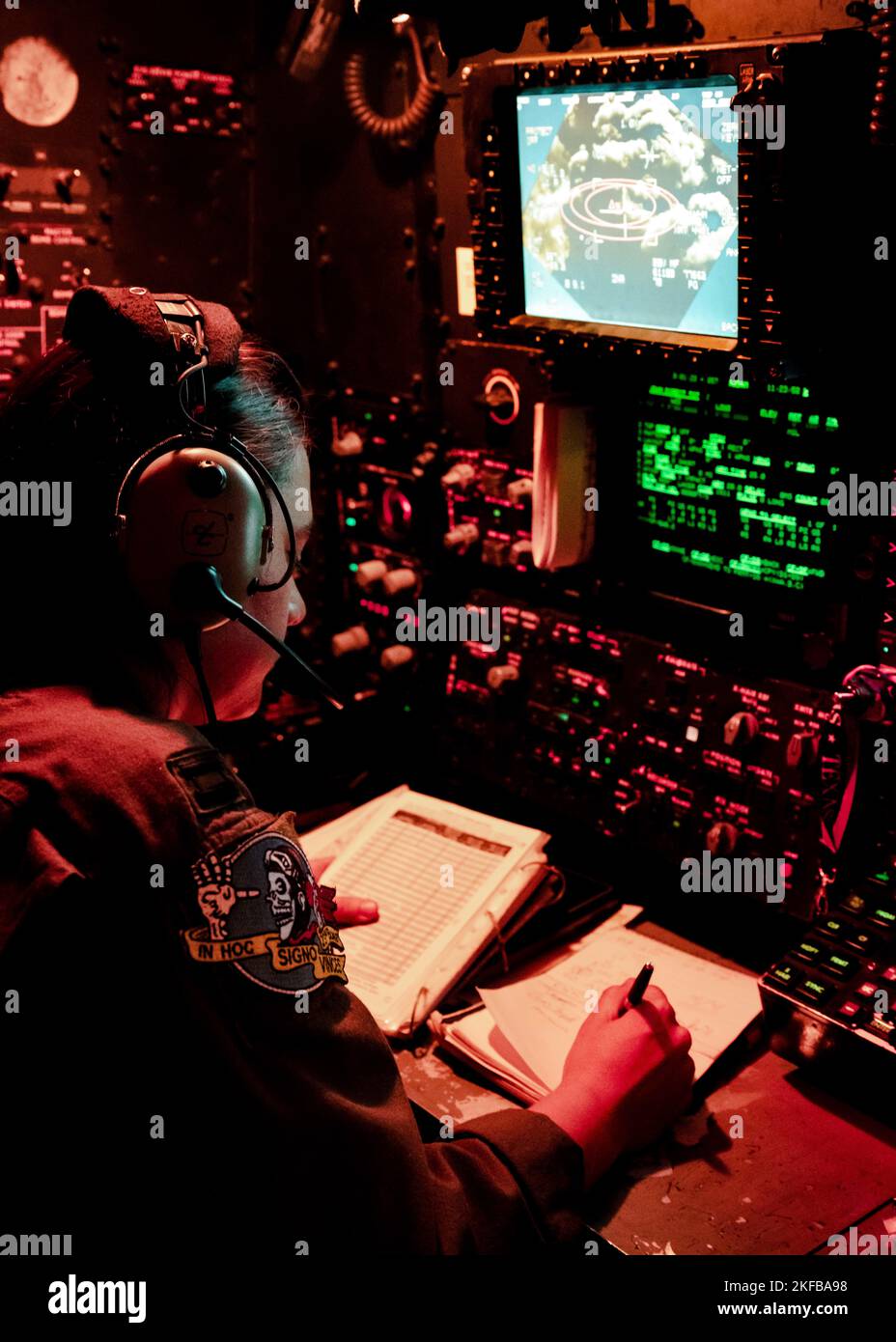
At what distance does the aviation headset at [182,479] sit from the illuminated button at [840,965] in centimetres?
68

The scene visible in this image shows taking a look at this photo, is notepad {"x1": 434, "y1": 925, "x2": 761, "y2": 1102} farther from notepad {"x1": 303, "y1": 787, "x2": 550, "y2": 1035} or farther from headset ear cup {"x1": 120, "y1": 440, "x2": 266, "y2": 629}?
headset ear cup {"x1": 120, "y1": 440, "x2": 266, "y2": 629}

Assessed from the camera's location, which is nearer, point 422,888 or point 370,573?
point 422,888

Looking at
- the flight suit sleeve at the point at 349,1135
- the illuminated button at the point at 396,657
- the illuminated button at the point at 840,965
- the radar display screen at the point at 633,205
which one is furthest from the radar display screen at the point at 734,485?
the flight suit sleeve at the point at 349,1135

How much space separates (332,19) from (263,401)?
1087 mm

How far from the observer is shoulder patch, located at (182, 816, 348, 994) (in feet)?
3.19

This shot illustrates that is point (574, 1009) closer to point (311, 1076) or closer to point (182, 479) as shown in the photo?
point (311, 1076)

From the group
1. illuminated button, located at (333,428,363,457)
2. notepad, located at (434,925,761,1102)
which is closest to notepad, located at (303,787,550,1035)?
notepad, located at (434,925,761,1102)

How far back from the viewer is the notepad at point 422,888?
5.00ft

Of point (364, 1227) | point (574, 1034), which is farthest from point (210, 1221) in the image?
point (574, 1034)

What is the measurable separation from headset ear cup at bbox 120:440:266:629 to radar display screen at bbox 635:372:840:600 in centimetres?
63

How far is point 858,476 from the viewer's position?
4.54 ft

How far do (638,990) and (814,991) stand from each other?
0.57 ft

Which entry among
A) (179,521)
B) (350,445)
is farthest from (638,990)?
(350,445)

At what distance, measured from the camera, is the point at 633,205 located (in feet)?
4.61
